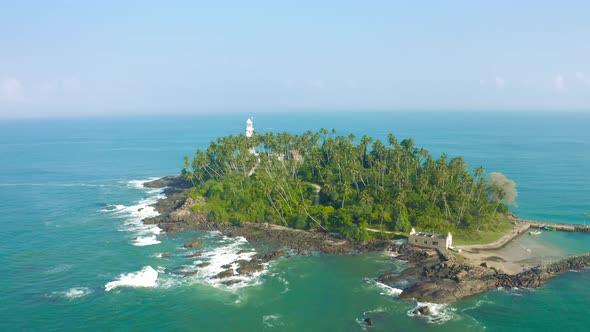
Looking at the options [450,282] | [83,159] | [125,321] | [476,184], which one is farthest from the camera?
[83,159]

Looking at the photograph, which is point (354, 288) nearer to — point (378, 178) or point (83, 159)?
point (378, 178)

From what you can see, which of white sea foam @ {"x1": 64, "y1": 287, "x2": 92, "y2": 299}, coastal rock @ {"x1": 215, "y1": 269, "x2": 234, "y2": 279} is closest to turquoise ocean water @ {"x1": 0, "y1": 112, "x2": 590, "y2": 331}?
white sea foam @ {"x1": 64, "y1": 287, "x2": 92, "y2": 299}

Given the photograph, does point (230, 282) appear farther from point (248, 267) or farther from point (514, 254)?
point (514, 254)

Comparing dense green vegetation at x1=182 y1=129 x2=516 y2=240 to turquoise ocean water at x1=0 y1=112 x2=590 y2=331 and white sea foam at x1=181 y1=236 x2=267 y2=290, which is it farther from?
white sea foam at x1=181 y1=236 x2=267 y2=290

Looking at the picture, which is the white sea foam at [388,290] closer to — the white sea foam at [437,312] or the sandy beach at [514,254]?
the white sea foam at [437,312]

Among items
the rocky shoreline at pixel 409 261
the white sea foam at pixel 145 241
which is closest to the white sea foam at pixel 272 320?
the rocky shoreline at pixel 409 261

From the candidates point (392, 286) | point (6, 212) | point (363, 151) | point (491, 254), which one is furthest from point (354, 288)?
point (6, 212)
